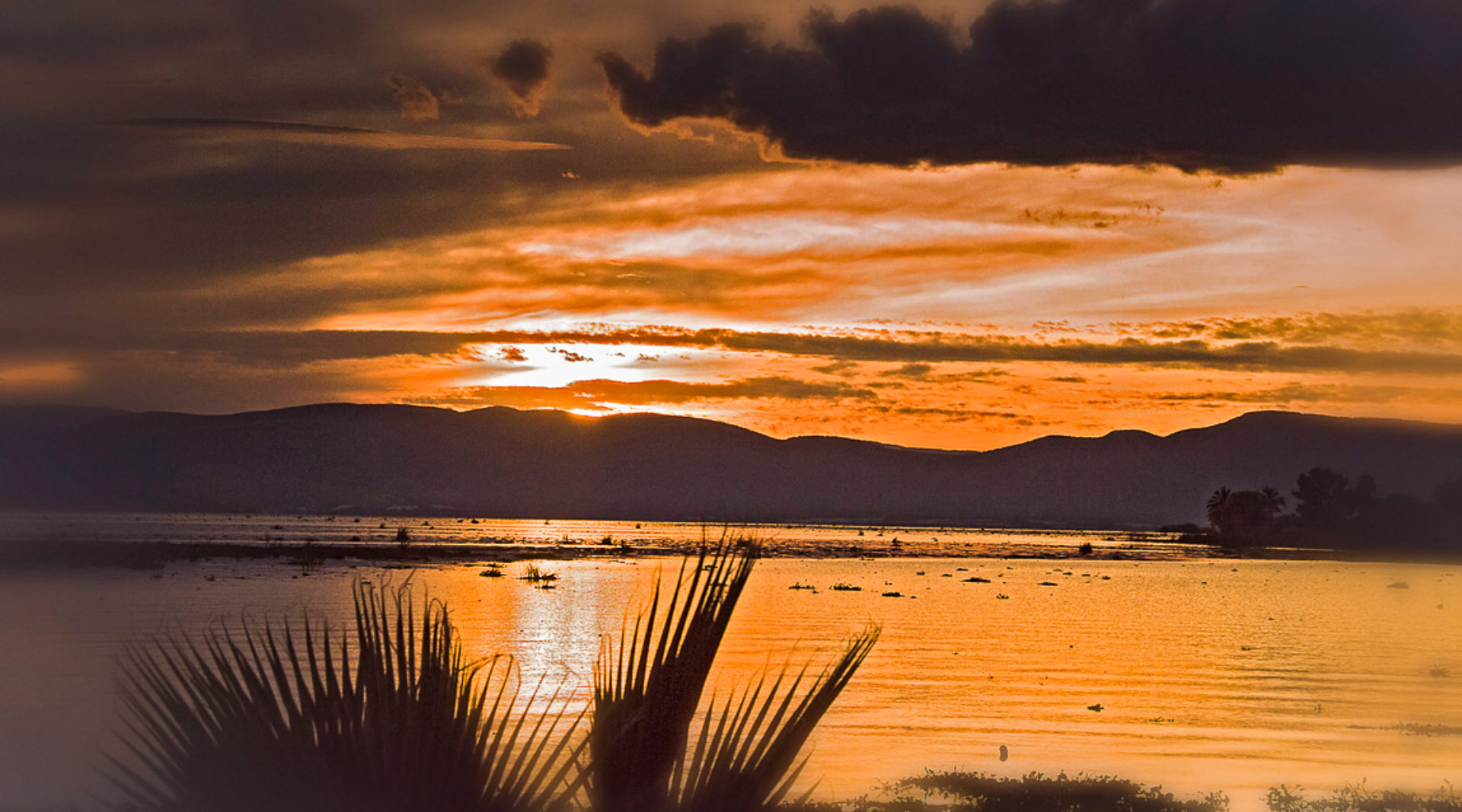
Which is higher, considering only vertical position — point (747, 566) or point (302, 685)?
point (747, 566)

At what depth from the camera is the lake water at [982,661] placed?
1641 cm

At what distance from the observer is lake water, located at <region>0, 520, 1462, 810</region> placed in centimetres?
1641

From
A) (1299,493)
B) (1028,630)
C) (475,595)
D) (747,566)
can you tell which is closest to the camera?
(747,566)

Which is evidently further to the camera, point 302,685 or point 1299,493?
point 1299,493

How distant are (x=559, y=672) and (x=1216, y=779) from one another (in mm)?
11690

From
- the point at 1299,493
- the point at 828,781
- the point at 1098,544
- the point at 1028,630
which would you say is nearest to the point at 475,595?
the point at 1028,630

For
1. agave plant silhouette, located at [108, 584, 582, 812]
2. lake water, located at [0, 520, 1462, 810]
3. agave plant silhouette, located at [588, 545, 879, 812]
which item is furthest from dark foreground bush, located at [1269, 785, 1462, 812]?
agave plant silhouette, located at [108, 584, 582, 812]

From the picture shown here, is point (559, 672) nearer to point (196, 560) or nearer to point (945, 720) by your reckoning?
point (945, 720)

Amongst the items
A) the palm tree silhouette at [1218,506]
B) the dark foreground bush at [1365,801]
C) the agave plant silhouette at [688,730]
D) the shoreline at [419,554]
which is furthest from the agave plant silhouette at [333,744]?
the palm tree silhouette at [1218,506]

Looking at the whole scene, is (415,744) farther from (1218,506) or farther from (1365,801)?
(1218,506)

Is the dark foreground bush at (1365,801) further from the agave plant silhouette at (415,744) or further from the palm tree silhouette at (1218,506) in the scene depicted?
the palm tree silhouette at (1218,506)

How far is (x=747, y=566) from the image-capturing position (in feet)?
8.06

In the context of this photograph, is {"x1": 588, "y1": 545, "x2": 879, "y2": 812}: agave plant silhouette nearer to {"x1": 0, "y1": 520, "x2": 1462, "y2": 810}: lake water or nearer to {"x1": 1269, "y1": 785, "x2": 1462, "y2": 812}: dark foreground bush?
{"x1": 0, "y1": 520, "x2": 1462, "y2": 810}: lake water

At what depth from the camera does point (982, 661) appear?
2870 centimetres
